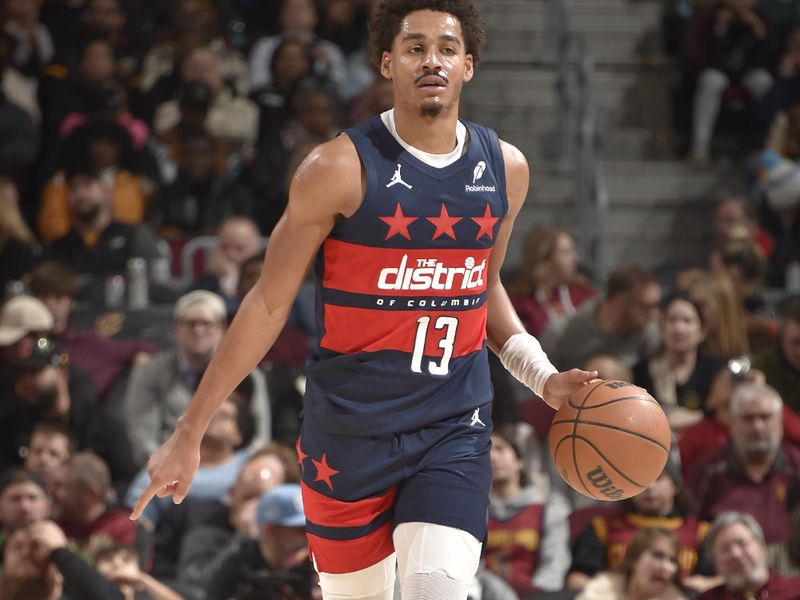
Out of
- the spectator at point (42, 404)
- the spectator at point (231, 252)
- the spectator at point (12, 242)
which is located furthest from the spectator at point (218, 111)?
the spectator at point (42, 404)

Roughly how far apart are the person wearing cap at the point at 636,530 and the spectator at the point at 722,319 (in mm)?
1463

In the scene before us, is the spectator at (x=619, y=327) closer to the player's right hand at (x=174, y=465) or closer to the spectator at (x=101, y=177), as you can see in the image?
the spectator at (x=101, y=177)

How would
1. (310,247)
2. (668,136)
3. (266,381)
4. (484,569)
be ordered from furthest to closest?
(668,136)
(266,381)
(484,569)
(310,247)

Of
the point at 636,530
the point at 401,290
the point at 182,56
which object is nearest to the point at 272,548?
the point at 636,530

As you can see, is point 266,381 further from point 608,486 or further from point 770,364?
point 608,486

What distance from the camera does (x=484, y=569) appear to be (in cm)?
695

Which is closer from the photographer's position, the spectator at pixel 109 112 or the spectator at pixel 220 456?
the spectator at pixel 220 456

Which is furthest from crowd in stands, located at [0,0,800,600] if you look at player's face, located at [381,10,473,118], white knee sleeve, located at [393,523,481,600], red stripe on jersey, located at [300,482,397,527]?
player's face, located at [381,10,473,118]

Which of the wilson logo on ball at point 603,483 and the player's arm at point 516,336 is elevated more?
the player's arm at point 516,336

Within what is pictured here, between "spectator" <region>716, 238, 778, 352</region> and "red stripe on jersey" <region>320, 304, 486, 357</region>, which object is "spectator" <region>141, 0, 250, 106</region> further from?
"red stripe on jersey" <region>320, 304, 486, 357</region>

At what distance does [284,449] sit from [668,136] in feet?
18.2

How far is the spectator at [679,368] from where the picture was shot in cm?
801

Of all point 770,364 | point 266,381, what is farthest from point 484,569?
point 770,364

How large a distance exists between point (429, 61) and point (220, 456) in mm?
3863
